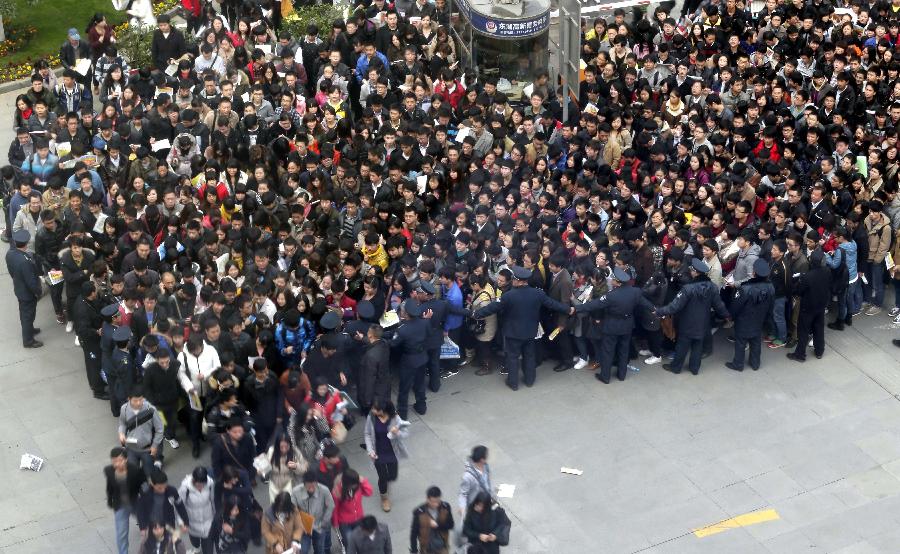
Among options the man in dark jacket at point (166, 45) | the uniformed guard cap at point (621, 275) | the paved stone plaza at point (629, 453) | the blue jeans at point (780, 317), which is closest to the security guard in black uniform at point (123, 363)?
the paved stone plaza at point (629, 453)

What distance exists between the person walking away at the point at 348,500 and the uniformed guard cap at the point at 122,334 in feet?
9.85

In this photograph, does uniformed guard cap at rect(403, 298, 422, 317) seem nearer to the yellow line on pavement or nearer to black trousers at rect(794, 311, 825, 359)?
the yellow line on pavement

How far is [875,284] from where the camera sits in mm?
17219

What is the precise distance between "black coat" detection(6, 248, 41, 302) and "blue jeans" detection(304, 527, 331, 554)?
548 cm

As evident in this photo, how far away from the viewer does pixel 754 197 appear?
17.2m

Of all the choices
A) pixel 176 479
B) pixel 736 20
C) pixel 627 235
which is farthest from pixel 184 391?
pixel 736 20

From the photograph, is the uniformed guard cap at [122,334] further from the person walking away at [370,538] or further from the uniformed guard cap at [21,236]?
the person walking away at [370,538]

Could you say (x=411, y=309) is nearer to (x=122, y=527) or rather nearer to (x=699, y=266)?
(x=699, y=266)

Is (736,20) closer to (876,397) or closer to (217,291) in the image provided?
(876,397)

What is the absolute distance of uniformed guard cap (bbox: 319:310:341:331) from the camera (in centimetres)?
1442

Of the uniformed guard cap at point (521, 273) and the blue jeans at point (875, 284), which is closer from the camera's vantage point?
the uniformed guard cap at point (521, 273)

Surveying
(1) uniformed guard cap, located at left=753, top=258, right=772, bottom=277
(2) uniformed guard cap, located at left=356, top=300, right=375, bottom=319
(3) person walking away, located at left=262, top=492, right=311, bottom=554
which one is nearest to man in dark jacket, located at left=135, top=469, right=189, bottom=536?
(3) person walking away, located at left=262, top=492, right=311, bottom=554

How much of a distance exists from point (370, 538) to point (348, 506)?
2.14ft

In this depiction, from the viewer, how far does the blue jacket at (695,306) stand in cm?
1562
